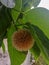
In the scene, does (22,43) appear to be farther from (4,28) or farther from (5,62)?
(5,62)

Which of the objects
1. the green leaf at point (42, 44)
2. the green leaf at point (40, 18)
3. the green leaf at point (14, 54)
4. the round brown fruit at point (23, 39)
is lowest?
the green leaf at point (14, 54)

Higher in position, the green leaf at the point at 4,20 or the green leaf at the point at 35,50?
the green leaf at the point at 4,20

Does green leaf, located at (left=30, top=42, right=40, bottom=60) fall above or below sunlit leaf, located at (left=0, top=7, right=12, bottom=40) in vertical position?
below

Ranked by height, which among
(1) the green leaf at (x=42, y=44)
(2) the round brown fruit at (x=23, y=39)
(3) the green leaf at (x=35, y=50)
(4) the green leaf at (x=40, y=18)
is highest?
(4) the green leaf at (x=40, y=18)

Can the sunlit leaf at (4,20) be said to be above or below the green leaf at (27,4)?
below

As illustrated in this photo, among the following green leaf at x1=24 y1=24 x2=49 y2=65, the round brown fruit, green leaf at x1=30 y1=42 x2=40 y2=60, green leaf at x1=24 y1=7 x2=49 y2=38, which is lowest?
green leaf at x1=30 y1=42 x2=40 y2=60

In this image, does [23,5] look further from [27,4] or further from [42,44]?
[42,44]
